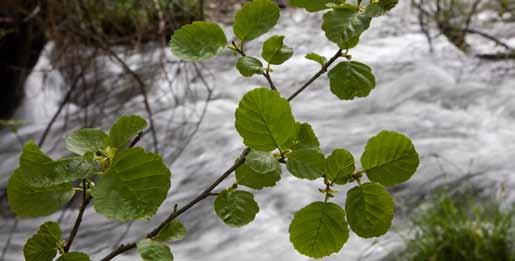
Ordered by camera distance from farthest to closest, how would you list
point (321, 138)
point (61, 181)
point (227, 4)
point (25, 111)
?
point (227, 4) → point (25, 111) → point (321, 138) → point (61, 181)

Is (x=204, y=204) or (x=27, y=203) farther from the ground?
(x=27, y=203)

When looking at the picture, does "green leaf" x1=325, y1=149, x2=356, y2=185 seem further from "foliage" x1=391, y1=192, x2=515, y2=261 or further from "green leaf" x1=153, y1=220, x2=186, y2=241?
"foliage" x1=391, y1=192, x2=515, y2=261

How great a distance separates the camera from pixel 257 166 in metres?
0.42

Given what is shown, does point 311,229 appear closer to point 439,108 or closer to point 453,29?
point 439,108

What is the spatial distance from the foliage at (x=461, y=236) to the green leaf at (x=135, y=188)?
5.27 feet

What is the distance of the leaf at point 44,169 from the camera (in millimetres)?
405

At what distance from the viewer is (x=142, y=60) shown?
12.4ft

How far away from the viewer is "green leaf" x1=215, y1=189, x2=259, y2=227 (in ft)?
1.56

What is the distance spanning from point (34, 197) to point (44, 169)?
5cm

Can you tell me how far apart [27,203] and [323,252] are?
192 mm

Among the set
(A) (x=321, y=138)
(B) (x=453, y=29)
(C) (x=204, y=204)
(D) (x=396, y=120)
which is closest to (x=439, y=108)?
(D) (x=396, y=120)

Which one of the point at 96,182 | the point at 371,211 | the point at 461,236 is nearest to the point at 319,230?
the point at 371,211

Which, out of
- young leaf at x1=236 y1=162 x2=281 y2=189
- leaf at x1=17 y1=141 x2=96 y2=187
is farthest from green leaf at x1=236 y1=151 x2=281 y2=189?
leaf at x1=17 y1=141 x2=96 y2=187

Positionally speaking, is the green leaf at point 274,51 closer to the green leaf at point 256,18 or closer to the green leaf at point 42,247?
the green leaf at point 256,18
